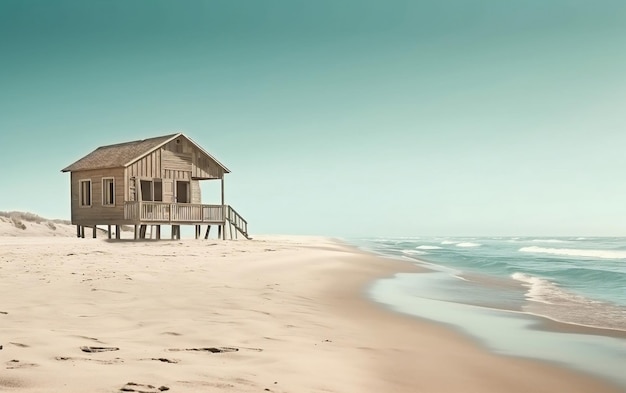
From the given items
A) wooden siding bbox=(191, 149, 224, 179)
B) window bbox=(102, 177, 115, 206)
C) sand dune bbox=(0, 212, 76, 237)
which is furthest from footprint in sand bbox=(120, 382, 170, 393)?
sand dune bbox=(0, 212, 76, 237)

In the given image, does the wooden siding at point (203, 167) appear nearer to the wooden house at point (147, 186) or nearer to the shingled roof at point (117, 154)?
the wooden house at point (147, 186)

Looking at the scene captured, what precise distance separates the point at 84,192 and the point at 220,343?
92.2 feet

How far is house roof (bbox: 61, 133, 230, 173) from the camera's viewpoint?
30.0 m

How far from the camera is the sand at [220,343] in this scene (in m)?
4.92

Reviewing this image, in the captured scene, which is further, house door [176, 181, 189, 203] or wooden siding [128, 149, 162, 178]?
house door [176, 181, 189, 203]

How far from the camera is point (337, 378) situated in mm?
5492

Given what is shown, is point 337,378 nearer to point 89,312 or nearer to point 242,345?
point 242,345

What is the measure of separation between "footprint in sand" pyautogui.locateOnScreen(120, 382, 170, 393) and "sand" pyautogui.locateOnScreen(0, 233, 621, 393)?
2cm

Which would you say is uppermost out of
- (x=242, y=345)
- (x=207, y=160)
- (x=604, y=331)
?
(x=207, y=160)

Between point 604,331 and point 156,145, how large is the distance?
83.4 feet

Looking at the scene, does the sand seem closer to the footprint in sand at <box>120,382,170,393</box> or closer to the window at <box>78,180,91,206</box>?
the footprint in sand at <box>120,382,170,393</box>

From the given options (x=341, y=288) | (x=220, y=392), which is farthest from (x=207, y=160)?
(x=220, y=392)

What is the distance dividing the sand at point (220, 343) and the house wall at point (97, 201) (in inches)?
641

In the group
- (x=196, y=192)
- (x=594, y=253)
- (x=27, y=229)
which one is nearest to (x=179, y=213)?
(x=196, y=192)
